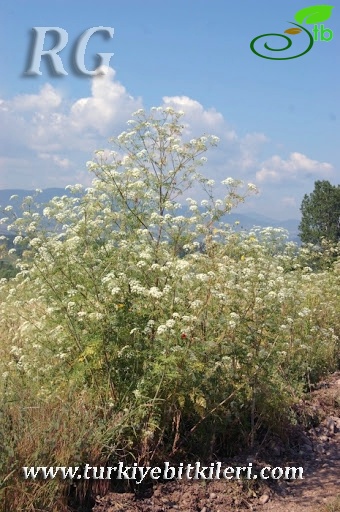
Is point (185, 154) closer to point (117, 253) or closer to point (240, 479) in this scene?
point (117, 253)

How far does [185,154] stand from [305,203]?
2086cm

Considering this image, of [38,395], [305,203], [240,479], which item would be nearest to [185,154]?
[38,395]

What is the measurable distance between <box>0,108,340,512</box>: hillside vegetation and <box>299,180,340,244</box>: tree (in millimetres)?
19412

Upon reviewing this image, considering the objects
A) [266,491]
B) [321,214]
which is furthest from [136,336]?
[321,214]

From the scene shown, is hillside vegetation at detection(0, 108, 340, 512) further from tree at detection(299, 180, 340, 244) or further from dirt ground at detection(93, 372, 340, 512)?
tree at detection(299, 180, 340, 244)

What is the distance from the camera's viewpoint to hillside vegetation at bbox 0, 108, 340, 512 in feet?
Answer: 13.8

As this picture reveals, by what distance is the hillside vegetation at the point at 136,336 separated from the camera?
4.22 metres

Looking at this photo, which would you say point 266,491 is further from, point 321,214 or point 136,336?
point 321,214

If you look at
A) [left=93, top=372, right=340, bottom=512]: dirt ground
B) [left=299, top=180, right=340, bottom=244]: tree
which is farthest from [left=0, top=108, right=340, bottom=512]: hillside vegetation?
[left=299, top=180, right=340, bottom=244]: tree

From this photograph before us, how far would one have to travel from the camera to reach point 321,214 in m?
24.7

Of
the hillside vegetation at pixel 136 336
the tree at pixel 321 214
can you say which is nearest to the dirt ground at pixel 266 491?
the hillside vegetation at pixel 136 336

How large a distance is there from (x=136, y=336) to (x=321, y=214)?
71.0 ft

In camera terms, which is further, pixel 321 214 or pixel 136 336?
pixel 321 214

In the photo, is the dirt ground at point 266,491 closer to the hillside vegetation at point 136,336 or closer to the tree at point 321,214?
the hillside vegetation at point 136,336
